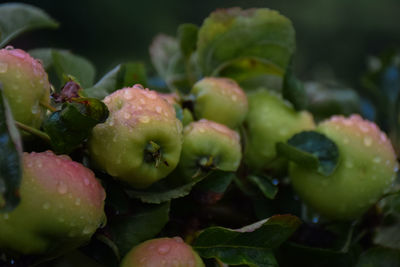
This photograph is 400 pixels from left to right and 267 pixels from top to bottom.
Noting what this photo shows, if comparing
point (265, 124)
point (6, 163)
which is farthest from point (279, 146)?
point (6, 163)

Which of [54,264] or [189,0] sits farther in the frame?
[189,0]


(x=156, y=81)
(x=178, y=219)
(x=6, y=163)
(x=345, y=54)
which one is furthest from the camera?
(x=345, y=54)

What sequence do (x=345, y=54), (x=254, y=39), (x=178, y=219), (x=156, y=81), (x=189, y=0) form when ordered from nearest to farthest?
(x=178, y=219) < (x=254, y=39) < (x=156, y=81) < (x=345, y=54) < (x=189, y=0)

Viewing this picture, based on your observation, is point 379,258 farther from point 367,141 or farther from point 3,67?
point 3,67

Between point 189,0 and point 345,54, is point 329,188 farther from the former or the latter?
point 189,0

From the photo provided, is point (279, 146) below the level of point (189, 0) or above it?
above
